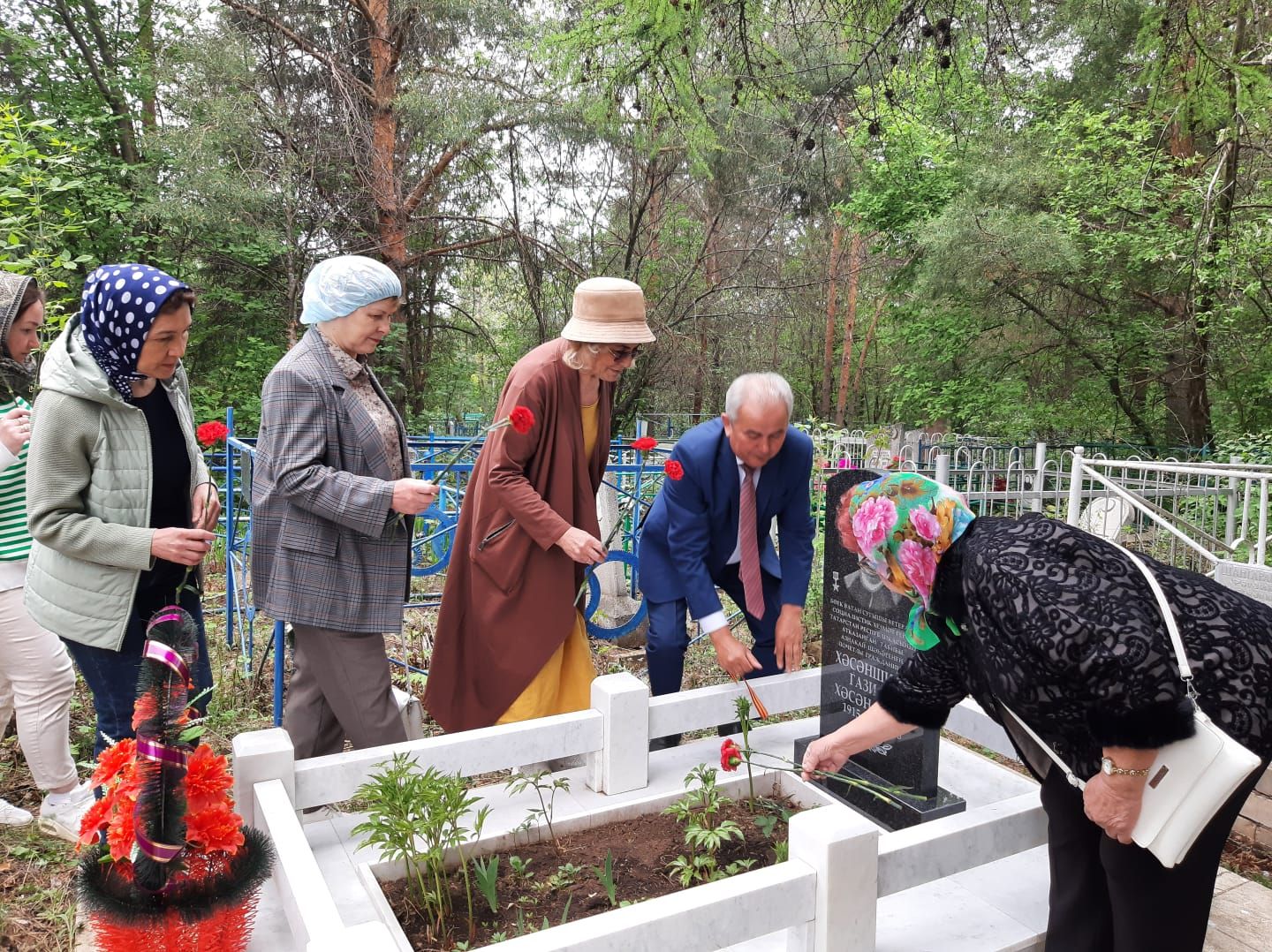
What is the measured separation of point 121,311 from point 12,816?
1.81 m

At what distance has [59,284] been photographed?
3.94 m

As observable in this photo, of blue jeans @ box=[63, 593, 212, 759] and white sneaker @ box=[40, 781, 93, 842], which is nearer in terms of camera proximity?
blue jeans @ box=[63, 593, 212, 759]

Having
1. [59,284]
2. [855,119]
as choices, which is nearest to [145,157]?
[59,284]

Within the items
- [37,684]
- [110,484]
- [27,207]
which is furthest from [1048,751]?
[27,207]

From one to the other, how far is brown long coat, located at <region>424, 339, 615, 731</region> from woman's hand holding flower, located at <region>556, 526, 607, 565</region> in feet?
0.09

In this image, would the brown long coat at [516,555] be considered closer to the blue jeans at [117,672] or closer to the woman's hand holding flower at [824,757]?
the blue jeans at [117,672]

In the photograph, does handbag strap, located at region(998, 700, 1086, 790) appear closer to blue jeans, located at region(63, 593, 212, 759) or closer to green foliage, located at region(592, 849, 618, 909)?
green foliage, located at region(592, 849, 618, 909)

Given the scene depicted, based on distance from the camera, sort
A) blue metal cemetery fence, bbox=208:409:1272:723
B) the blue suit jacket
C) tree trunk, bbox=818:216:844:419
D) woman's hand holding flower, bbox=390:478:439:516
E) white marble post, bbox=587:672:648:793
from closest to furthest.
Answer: woman's hand holding flower, bbox=390:478:439:516, white marble post, bbox=587:672:648:793, the blue suit jacket, blue metal cemetery fence, bbox=208:409:1272:723, tree trunk, bbox=818:216:844:419

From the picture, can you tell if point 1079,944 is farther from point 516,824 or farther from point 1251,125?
point 1251,125

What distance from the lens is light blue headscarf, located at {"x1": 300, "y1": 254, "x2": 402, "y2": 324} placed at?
7.61ft

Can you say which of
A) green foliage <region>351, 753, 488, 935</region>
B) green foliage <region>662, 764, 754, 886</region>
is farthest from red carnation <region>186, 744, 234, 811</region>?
green foliage <region>662, 764, 754, 886</region>

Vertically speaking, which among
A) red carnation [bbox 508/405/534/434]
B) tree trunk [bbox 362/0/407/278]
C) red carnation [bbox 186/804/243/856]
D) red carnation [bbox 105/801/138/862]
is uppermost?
tree trunk [bbox 362/0/407/278]

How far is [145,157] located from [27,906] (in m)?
10.7

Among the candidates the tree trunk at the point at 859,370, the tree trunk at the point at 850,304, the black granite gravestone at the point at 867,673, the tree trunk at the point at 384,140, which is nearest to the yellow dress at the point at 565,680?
the black granite gravestone at the point at 867,673
